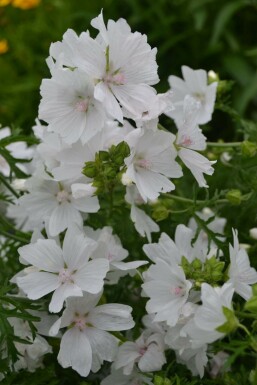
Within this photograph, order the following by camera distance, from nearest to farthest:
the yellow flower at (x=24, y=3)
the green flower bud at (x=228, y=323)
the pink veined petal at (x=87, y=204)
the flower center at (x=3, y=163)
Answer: the green flower bud at (x=228, y=323) < the pink veined petal at (x=87, y=204) < the flower center at (x=3, y=163) < the yellow flower at (x=24, y=3)

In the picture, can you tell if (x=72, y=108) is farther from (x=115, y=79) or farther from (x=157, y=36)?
(x=157, y=36)

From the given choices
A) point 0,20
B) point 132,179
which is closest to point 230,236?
point 132,179

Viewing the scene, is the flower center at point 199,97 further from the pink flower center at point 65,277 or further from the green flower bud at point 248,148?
the pink flower center at point 65,277

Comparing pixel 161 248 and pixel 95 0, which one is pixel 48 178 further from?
pixel 95 0

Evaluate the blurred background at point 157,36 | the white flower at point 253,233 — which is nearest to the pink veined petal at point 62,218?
the white flower at point 253,233

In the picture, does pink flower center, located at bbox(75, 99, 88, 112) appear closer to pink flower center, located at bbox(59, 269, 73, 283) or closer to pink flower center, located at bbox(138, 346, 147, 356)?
pink flower center, located at bbox(59, 269, 73, 283)

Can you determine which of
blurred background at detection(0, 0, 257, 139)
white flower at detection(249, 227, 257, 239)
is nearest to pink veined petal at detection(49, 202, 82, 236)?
white flower at detection(249, 227, 257, 239)

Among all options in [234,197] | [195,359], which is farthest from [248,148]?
[195,359]

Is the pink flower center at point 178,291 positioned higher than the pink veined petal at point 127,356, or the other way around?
the pink flower center at point 178,291
